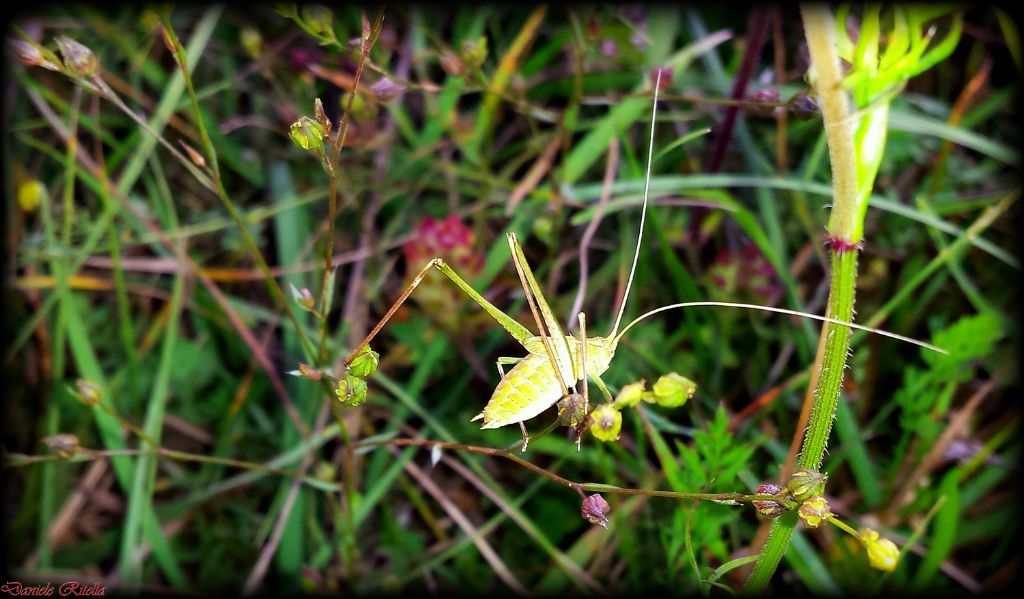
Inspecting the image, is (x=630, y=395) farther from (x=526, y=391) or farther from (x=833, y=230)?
(x=833, y=230)

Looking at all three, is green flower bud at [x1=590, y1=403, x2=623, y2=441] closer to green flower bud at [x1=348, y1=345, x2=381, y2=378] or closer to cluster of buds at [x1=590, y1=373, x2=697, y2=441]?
cluster of buds at [x1=590, y1=373, x2=697, y2=441]

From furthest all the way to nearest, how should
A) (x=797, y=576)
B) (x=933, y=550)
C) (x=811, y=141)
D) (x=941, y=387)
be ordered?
(x=811, y=141) < (x=941, y=387) < (x=797, y=576) < (x=933, y=550)

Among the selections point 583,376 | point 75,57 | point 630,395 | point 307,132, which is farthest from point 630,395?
point 75,57

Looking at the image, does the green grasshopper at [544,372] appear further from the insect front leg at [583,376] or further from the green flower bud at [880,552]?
the green flower bud at [880,552]

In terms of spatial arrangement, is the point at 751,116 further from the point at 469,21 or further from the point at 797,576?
the point at 797,576

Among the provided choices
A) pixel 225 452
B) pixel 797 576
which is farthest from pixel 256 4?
pixel 797 576

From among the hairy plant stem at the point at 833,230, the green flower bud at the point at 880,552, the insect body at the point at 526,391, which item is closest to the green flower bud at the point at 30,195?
the insect body at the point at 526,391
